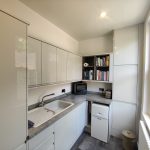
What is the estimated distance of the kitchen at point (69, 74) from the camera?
827 millimetres

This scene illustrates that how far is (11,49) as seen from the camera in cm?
79

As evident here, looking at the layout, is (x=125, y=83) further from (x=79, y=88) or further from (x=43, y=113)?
(x=43, y=113)

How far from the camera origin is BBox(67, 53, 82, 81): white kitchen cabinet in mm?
2258

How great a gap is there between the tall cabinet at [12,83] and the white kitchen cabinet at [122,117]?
6.59 feet

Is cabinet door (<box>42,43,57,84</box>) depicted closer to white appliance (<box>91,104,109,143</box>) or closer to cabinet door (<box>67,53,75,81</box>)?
cabinet door (<box>67,53,75,81</box>)

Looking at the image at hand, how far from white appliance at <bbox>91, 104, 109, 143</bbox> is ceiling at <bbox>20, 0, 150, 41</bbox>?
182 cm

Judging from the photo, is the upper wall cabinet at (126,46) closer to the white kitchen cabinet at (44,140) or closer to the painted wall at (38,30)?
the painted wall at (38,30)

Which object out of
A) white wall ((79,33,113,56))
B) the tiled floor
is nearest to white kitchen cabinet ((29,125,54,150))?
the tiled floor

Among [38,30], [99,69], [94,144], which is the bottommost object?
[94,144]

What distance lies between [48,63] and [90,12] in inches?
45.0

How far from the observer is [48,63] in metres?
1.63

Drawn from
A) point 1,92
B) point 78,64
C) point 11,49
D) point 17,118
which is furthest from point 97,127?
point 11,49

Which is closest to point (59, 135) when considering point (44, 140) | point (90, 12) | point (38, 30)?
point (44, 140)

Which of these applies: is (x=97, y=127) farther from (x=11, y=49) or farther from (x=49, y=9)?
(x=49, y=9)
